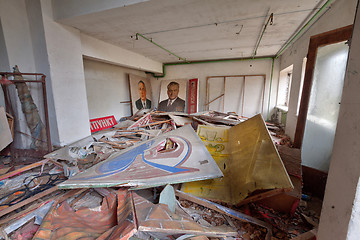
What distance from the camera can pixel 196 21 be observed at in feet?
10.5

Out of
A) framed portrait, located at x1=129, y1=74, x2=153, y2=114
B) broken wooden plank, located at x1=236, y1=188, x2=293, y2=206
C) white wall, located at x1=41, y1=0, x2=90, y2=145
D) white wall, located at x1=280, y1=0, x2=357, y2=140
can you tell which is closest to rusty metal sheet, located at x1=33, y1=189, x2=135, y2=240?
broken wooden plank, located at x1=236, y1=188, x2=293, y2=206

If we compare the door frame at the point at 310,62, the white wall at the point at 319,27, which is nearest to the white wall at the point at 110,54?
the door frame at the point at 310,62

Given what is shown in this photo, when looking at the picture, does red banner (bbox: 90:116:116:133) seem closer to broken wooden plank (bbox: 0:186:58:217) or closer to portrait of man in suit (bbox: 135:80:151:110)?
portrait of man in suit (bbox: 135:80:151:110)

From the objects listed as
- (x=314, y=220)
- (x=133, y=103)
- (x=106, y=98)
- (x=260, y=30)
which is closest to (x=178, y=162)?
(x=314, y=220)

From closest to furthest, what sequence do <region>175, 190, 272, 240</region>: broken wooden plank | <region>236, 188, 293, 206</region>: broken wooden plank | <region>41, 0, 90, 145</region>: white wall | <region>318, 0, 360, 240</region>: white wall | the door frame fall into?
<region>318, 0, 360, 240</region>: white wall, <region>236, 188, 293, 206</region>: broken wooden plank, <region>175, 190, 272, 240</region>: broken wooden plank, the door frame, <region>41, 0, 90, 145</region>: white wall

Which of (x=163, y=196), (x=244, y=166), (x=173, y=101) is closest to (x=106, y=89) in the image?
(x=173, y=101)

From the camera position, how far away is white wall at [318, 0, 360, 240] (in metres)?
0.76

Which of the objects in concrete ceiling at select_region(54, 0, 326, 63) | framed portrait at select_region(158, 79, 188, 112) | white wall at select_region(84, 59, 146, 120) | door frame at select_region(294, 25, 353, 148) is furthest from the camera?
framed portrait at select_region(158, 79, 188, 112)

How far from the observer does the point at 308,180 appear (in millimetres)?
2445

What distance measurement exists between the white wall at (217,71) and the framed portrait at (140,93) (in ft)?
1.71

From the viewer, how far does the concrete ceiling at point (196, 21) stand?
8.49 ft

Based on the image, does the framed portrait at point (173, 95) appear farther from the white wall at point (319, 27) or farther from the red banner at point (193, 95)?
the white wall at point (319, 27)

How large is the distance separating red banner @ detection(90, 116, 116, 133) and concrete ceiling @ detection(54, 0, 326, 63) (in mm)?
2736

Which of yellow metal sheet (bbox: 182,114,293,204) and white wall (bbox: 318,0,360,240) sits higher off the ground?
white wall (bbox: 318,0,360,240)
